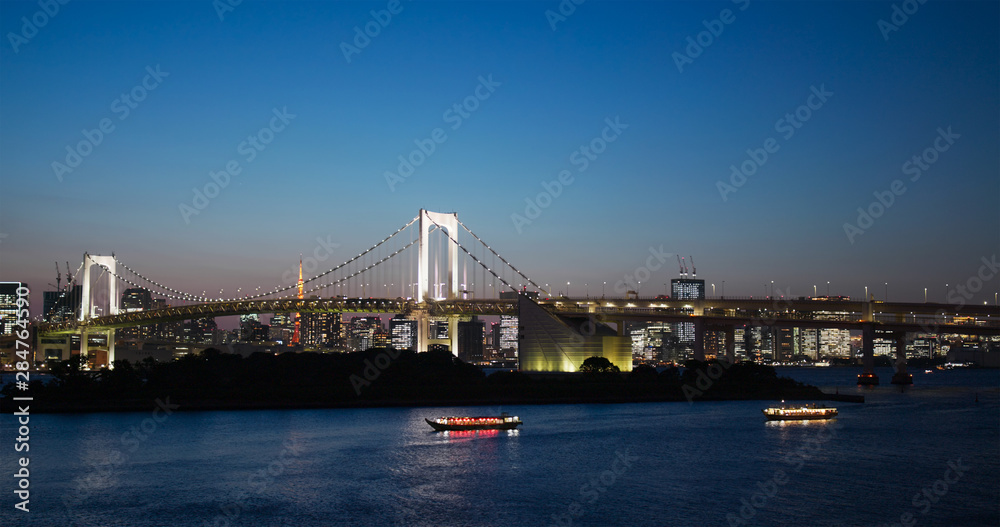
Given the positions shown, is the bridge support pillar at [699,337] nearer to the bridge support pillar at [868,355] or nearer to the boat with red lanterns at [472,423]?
the bridge support pillar at [868,355]

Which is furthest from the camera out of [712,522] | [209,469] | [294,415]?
[294,415]

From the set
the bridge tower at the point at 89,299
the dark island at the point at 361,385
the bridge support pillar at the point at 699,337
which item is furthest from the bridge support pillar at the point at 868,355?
the bridge tower at the point at 89,299

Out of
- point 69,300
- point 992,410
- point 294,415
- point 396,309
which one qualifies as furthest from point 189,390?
point 69,300

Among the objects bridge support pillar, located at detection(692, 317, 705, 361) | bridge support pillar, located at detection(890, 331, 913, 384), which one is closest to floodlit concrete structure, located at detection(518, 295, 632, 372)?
bridge support pillar, located at detection(692, 317, 705, 361)

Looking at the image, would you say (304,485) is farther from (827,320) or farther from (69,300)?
(69,300)

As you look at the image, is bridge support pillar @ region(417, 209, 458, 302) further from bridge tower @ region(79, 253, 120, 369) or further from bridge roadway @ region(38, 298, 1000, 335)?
bridge tower @ region(79, 253, 120, 369)
